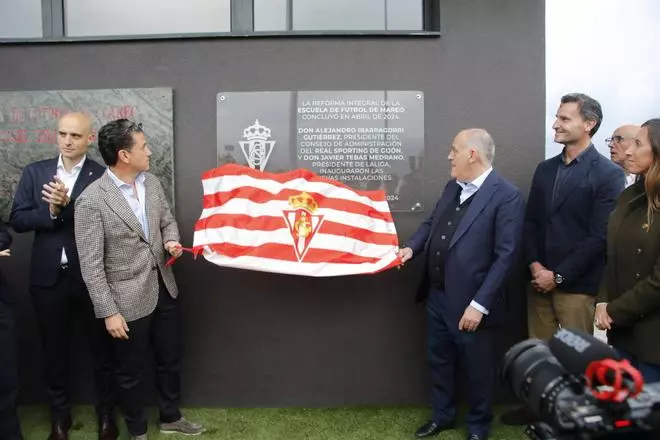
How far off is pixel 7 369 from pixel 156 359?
31.6 inches

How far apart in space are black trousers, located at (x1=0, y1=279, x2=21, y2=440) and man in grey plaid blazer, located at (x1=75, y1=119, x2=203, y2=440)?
42 centimetres

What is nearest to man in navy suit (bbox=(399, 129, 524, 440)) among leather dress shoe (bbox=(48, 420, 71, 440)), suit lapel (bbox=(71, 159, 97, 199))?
suit lapel (bbox=(71, 159, 97, 199))

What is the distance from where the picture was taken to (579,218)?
3424 millimetres

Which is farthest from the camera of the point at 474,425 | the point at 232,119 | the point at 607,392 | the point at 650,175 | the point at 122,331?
the point at 232,119

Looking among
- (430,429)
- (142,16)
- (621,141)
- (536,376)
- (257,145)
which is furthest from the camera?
(142,16)

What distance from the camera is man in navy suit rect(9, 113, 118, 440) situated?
Answer: 3.36 metres

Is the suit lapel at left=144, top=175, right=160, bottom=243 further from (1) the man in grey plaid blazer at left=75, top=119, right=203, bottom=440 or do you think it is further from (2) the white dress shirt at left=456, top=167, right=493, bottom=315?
(2) the white dress shirt at left=456, top=167, right=493, bottom=315

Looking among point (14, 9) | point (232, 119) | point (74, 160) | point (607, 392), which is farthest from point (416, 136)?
point (14, 9)

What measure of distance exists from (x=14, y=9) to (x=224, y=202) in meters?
2.02

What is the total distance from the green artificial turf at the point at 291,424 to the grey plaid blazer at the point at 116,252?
3.11ft

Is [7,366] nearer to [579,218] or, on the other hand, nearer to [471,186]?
[471,186]

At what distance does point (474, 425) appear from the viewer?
341cm

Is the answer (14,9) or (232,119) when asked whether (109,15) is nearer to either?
(14,9)

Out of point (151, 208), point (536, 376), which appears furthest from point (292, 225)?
point (536, 376)
